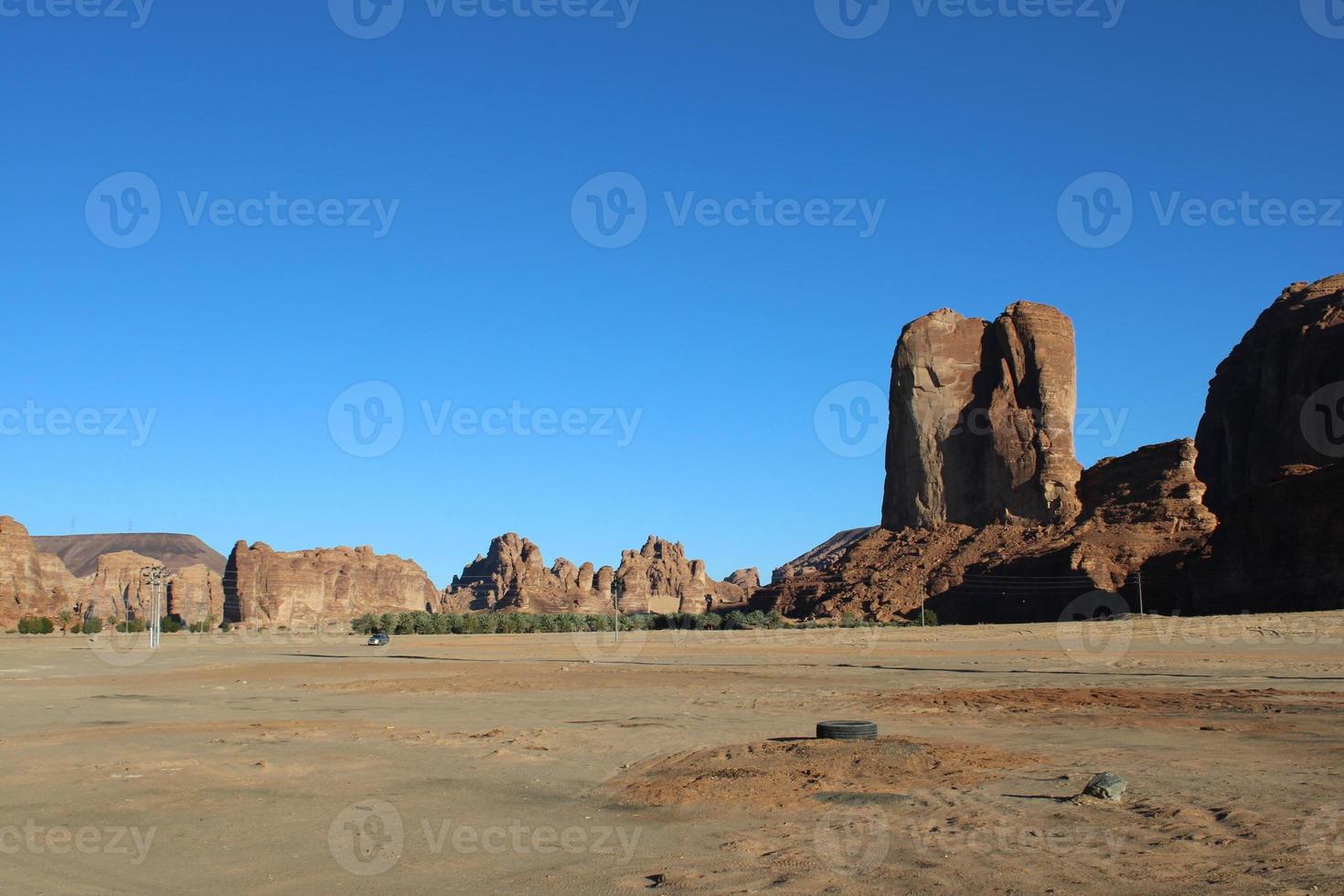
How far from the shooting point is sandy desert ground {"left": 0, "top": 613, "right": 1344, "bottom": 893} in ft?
27.1

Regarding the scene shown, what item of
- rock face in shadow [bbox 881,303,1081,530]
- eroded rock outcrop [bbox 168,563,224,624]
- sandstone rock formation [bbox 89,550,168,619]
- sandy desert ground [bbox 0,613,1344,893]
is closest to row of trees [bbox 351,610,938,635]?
rock face in shadow [bbox 881,303,1081,530]

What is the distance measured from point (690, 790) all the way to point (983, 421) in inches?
4103

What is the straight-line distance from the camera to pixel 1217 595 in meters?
73.7

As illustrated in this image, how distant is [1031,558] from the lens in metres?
91.0

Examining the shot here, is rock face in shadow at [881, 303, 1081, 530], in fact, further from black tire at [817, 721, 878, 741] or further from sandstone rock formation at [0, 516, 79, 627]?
black tire at [817, 721, 878, 741]

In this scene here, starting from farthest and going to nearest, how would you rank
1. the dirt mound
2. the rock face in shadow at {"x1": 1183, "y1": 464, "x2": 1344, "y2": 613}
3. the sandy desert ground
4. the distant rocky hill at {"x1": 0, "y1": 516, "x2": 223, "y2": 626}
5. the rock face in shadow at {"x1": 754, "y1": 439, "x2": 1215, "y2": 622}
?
the distant rocky hill at {"x1": 0, "y1": 516, "x2": 223, "y2": 626} → the rock face in shadow at {"x1": 754, "y1": 439, "x2": 1215, "y2": 622} → the rock face in shadow at {"x1": 1183, "y1": 464, "x2": 1344, "y2": 613} → the dirt mound → the sandy desert ground

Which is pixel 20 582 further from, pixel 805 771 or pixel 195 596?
pixel 805 771

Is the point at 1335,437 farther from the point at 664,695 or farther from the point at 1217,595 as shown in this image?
the point at 664,695

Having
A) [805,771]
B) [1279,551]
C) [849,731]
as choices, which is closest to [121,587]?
[1279,551]

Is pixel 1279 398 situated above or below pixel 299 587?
above

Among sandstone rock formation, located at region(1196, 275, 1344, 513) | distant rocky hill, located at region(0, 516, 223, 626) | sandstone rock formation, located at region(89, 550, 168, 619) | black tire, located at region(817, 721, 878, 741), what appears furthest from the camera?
sandstone rock formation, located at region(89, 550, 168, 619)

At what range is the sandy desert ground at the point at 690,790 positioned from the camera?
826 cm

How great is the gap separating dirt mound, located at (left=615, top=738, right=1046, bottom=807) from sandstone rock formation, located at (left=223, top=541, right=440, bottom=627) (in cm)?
16835

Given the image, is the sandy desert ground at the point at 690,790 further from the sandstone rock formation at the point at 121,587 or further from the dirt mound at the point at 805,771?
the sandstone rock formation at the point at 121,587
